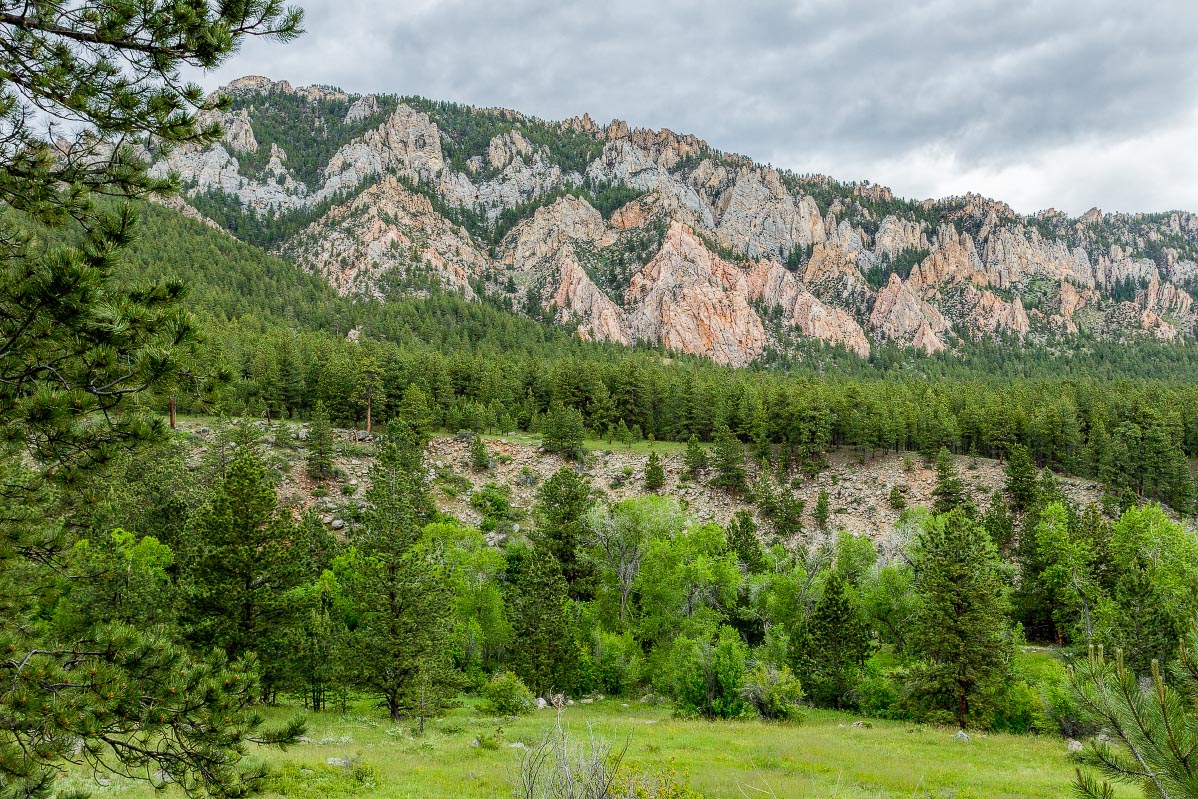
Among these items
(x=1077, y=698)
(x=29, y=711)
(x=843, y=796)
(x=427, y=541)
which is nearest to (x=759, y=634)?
(x=427, y=541)

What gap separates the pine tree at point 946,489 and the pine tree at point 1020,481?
3699 mm

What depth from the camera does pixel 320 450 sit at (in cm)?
4959

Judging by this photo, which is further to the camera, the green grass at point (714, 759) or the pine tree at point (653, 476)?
the pine tree at point (653, 476)

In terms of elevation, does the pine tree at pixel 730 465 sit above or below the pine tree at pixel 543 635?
above

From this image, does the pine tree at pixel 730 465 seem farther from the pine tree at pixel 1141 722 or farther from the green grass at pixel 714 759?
the pine tree at pixel 1141 722

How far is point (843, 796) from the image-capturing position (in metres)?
12.4

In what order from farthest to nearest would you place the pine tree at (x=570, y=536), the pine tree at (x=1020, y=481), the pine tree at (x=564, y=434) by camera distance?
the pine tree at (x=564, y=434) → the pine tree at (x=1020, y=481) → the pine tree at (x=570, y=536)

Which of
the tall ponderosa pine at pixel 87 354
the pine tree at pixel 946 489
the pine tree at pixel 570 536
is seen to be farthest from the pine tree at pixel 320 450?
the pine tree at pixel 946 489

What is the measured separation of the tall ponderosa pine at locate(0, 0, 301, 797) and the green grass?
19.3 ft

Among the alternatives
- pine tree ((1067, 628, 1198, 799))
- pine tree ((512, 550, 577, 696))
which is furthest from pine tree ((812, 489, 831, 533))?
pine tree ((1067, 628, 1198, 799))

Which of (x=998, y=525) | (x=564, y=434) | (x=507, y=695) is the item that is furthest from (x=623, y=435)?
(x=507, y=695)

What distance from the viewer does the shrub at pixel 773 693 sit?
79.5 ft

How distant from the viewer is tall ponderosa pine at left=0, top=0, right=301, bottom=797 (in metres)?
3.98

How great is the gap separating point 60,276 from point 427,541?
112 ft
